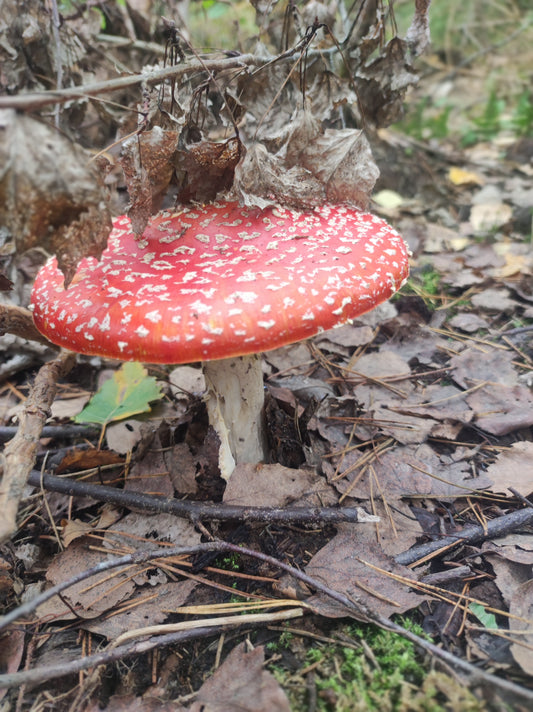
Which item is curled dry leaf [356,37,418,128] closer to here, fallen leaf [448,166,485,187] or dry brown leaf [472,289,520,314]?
dry brown leaf [472,289,520,314]

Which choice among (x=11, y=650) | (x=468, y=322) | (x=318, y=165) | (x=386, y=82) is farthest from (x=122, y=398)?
(x=386, y=82)

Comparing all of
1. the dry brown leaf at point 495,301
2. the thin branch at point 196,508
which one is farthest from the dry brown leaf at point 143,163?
the dry brown leaf at point 495,301

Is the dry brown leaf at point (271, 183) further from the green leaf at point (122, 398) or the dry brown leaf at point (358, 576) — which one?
the dry brown leaf at point (358, 576)

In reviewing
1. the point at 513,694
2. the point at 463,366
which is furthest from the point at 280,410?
the point at 513,694

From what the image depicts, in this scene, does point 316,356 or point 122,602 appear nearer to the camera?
point 122,602

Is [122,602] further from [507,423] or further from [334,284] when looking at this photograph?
[507,423]
